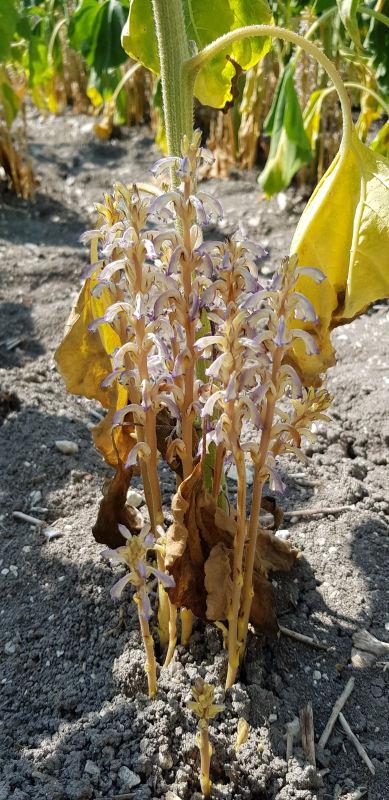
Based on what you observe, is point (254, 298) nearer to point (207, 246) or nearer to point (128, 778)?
point (207, 246)

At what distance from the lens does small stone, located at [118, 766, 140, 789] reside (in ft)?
3.76

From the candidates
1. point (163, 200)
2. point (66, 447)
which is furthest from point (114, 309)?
point (66, 447)

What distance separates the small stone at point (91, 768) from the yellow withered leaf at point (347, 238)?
0.68 meters

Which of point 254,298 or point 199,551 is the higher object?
point 254,298

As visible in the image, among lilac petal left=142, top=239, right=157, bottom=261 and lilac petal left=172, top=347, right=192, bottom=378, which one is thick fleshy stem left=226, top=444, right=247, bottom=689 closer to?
lilac petal left=172, top=347, right=192, bottom=378

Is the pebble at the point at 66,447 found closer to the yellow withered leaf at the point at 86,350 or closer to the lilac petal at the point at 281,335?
the yellow withered leaf at the point at 86,350

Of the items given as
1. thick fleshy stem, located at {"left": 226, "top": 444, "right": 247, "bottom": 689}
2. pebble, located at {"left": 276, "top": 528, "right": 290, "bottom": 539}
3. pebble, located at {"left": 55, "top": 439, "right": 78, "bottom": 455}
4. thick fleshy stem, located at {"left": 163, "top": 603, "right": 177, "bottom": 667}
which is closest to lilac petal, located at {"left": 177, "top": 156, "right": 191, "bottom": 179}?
thick fleshy stem, located at {"left": 226, "top": 444, "right": 247, "bottom": 689}

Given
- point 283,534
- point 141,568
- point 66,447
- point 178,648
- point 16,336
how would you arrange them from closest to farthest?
point 141,568
point 178,648
point 283,534
point 66,447
point 16,336

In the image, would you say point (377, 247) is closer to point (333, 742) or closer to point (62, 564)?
point (333, 742)

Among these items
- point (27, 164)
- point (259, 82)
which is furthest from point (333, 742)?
point (27, 164)

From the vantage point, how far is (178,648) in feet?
4.26

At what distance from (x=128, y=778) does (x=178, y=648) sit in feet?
0.71

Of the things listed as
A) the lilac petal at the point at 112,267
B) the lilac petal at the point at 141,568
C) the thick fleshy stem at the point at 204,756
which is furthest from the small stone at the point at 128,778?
the lilac petal at the point at 112,267

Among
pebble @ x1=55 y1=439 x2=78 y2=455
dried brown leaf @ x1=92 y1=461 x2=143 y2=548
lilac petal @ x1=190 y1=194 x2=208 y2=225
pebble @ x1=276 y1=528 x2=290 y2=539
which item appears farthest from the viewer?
pebble @ x1=55 y1=439 x2=78 y2=455
